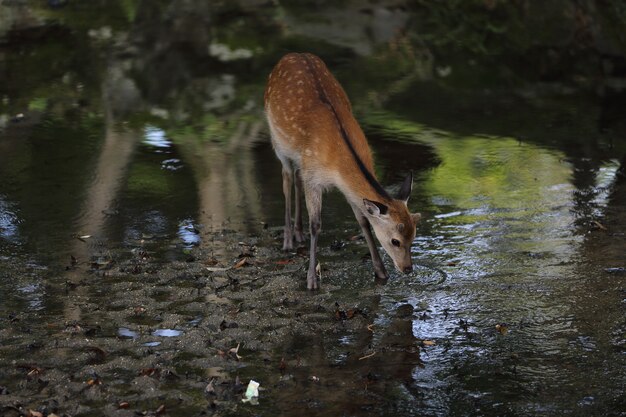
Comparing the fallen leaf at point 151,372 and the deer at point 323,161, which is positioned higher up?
the deer at point 323,161

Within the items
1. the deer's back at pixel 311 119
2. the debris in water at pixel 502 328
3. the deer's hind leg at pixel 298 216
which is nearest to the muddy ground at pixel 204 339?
the deer's hind leg at pixel 298 216

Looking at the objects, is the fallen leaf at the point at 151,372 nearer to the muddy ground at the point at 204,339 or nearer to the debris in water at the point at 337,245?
the muddy ground at the point at 204,339

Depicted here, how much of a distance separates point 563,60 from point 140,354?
31.5 feet

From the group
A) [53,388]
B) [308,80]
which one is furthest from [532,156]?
[53,388]

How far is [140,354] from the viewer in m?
6.27

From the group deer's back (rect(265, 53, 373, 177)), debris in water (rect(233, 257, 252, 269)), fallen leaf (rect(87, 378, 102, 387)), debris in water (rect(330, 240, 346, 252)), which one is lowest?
debris in water (rect(330, 240, 346, 252))

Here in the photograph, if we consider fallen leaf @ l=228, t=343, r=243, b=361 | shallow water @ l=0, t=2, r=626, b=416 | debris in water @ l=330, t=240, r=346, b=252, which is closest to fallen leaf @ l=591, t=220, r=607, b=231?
shallow water @ l=0, t=2, r=626, b=416

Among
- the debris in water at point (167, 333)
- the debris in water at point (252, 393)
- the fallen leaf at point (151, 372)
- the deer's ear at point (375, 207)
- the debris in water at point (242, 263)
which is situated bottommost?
the debris in water at point (242, 263)

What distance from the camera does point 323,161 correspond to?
25.3ft

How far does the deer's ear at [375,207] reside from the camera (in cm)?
714

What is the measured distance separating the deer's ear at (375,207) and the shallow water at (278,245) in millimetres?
539

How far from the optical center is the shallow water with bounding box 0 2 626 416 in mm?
5914

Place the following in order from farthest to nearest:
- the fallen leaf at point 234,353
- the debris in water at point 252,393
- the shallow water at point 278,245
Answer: the fallen leaf at point 234,353 → the shallow water at point 278,245 → the debris in water at point 252,393

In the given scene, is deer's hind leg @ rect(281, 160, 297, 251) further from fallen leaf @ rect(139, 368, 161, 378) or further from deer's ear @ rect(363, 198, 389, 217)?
fallen leaf @ rect(139, 368, 161, 378)
